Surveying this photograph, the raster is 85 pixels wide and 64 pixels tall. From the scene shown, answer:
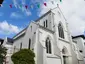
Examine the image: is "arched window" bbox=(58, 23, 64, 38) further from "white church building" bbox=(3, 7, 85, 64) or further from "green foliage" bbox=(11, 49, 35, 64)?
"green foliage" bbox=(11, 49, 35, 64)

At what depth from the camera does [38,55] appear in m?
20.2

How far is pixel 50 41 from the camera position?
2381 centimetres

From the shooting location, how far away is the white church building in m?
20.5

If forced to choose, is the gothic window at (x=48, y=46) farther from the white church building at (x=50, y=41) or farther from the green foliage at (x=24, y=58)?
the green foliage at (x=24, y=58)

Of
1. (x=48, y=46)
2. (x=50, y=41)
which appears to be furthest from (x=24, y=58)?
(x=50, y=41)

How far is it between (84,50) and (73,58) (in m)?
13.2

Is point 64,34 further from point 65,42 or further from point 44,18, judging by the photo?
point 44,18

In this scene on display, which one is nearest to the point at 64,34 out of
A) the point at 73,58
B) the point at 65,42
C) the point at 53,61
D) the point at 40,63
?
the point at 65,42

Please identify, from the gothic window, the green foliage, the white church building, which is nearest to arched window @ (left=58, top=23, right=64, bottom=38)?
the white church building

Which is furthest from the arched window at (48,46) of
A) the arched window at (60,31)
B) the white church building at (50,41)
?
the arched window at (60,31)

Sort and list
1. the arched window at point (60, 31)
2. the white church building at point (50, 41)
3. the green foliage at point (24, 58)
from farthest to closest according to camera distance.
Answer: the arched window at point (60, 31) < the white church building at point (50, 41) < the green foliage at point (24, 58)

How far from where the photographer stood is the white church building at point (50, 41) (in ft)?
67.4

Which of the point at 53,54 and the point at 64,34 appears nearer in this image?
the point at 53,54

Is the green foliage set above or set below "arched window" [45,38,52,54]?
below
